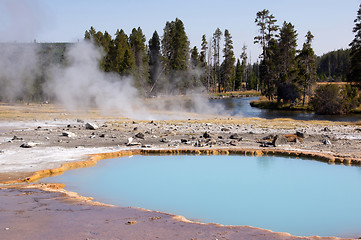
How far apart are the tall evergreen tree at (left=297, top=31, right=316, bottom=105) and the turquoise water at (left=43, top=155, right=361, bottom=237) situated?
37.1 m

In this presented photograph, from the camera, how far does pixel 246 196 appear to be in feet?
33.3

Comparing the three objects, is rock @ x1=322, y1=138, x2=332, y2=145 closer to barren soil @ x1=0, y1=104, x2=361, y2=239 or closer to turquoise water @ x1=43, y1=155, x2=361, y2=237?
barren soil @ x1=0, y1=104, x2=361, y2=239

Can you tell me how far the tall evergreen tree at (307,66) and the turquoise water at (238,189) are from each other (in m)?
37.1

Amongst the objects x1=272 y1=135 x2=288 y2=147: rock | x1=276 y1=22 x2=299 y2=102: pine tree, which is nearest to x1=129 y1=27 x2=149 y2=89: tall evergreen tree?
x1=276 y1=22 x2=299 y2=102: pine tree

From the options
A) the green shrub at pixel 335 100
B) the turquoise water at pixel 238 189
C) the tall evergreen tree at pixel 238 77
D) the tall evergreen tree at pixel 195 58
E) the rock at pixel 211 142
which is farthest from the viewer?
the tall evergreen tree at pixel 238 77

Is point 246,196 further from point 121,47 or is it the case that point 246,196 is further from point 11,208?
point 121,47

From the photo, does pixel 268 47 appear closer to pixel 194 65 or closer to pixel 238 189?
pixel 194 65

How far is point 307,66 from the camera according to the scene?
1955 inches

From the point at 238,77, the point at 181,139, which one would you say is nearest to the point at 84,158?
the point at 181,139

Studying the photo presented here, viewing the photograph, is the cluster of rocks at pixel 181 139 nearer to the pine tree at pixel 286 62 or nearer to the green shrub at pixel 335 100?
the green shrub at pixel 335 100

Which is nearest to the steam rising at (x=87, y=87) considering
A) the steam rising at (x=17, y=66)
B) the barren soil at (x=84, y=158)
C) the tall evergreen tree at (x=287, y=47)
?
the steam rising at (x=17, y=66)

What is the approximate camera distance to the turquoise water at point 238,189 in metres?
8.38

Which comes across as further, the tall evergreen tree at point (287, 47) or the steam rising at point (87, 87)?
the tall evergreen tree at point (287, 47)

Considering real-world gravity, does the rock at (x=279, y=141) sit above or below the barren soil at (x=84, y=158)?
above
